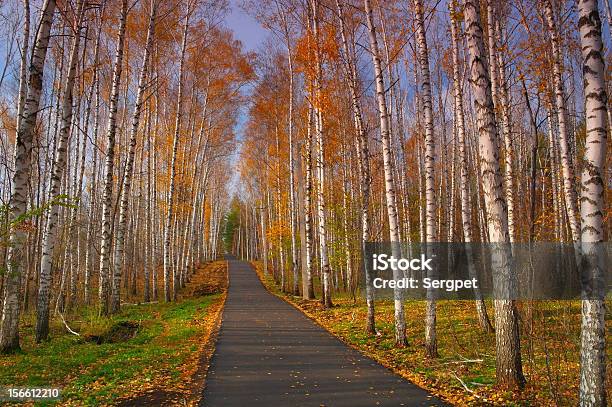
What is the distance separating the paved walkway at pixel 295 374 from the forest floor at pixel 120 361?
413mm

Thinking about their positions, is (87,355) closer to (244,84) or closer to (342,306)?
(342,306)

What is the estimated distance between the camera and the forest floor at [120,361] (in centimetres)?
596

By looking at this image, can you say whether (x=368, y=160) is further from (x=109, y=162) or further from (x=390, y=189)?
(x=109, y=162)

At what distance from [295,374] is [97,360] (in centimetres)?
423

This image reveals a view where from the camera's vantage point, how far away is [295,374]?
6879mm

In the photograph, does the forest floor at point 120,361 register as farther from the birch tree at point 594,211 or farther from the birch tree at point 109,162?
the birch tree at point 594,211

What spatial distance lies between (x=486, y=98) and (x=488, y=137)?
1.77 ft

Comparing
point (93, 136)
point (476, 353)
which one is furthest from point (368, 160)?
point (93, 136)

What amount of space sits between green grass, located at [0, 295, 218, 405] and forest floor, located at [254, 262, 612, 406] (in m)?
3.92

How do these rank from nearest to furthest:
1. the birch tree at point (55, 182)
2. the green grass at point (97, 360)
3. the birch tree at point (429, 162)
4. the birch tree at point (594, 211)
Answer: the birch tree at point (594, 211) < the green grass at point (97, 360) < the birch tree at point (429, 162) < the birch tree at point (55, 182)

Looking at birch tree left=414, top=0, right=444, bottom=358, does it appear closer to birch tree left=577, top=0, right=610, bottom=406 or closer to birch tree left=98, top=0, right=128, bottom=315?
birch tree left=577, top=0, right=610, bottom=406

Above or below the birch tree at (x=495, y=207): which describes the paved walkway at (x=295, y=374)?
below

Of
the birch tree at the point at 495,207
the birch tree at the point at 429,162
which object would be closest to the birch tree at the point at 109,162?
the birch tree at the point at 429,162

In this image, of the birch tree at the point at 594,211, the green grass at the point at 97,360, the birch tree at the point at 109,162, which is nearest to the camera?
the birch tree at the point at 594,211
